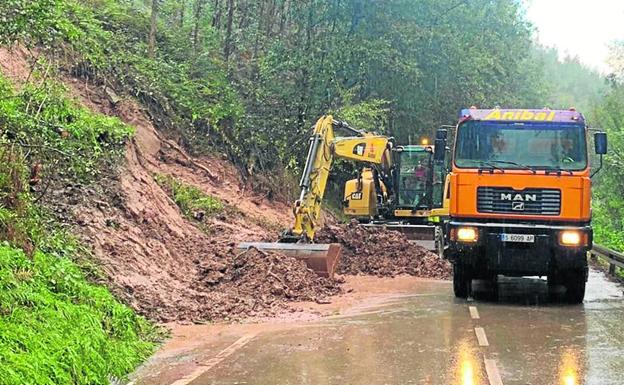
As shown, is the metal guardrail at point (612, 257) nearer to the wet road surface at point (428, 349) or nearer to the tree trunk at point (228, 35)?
the wet road surface at point (428, 349)

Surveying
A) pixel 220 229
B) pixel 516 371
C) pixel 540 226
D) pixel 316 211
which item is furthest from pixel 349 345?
pixel 220 229

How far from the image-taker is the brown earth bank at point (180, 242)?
13.1 m

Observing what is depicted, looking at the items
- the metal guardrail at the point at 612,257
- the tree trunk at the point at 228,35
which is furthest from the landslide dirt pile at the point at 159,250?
the tree trunk at the point at 228,35

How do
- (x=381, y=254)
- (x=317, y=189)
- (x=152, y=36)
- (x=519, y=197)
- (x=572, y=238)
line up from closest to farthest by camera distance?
(x=572, y=238), (x=519, y=197), (x=317, y=189), (x=381, y=254), (x=152, y=36)

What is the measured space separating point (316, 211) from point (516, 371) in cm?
946

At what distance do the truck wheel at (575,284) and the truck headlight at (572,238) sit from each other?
0.85 meters

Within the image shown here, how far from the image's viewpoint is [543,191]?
13.6m

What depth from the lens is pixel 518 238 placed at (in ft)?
44.5

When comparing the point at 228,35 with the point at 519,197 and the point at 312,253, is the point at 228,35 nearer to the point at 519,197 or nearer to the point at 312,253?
the point at 312,253

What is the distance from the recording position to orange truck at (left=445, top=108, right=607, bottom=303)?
533 inches

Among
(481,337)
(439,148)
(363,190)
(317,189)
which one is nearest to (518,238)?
(439,148)

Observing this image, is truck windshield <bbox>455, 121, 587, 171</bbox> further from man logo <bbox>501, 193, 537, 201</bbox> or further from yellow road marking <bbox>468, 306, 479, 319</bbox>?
yellow road marking <bbox>468, 306, 479, 319</bbox>

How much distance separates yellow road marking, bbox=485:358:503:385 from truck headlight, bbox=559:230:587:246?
194 inches

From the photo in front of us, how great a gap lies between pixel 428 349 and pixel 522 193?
4.83 m
